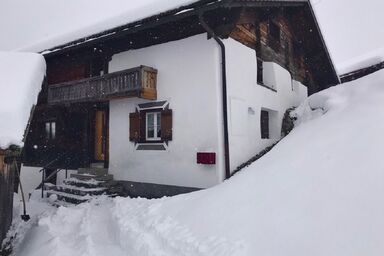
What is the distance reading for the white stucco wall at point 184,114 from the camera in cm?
845

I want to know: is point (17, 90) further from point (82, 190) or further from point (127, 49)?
point (127, 49)

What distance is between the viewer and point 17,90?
23.4 feet

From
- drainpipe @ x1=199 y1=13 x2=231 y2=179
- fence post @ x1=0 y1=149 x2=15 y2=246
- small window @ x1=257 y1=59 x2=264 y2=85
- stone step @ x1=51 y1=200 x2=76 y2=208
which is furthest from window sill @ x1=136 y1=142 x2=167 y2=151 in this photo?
small window @ x1=257 y1=59 x2=264 y2=85

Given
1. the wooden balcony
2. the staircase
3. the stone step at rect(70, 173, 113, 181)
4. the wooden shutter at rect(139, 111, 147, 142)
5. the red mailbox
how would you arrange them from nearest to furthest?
the red mailbox
the wooden balcony
the staircase
the wooden shutter at rect(139, 111, 147, 142)
the stone step at rect(70, 173, 113, 181)

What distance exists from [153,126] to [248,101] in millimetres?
3105

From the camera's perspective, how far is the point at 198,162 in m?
8.40

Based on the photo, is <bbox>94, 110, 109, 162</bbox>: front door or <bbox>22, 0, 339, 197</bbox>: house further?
<bbox>94, 110, 109, 162</bbox>: front door

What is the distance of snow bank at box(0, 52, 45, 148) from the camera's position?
6.06m

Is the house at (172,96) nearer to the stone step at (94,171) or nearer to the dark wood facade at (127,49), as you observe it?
the dark wood facade at (127,49)

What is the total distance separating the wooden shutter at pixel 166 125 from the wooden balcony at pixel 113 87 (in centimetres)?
63

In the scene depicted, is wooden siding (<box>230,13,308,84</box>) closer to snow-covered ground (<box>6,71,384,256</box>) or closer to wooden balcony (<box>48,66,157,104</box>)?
wooden balcony (<box>48,66,157,104</box>)

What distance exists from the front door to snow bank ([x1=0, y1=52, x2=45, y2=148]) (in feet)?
11.3

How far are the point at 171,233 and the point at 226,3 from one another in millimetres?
5309

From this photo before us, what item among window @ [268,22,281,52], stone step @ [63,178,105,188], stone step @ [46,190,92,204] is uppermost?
window @ [268,22,281,52]
